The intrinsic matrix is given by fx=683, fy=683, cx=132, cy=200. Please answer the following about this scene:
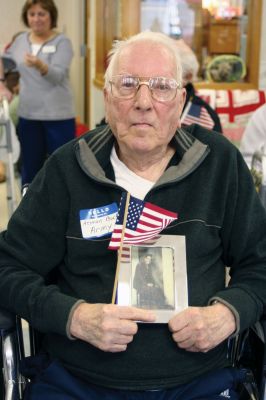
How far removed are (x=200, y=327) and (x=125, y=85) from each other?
62 centimetres

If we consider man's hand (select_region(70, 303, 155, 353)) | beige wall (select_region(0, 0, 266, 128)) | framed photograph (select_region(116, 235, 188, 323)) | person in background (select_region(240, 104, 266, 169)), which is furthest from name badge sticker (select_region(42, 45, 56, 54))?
man's hand (select_region(70, 303, 155, 353))

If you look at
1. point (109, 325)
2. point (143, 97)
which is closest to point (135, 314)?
point (109, 325)

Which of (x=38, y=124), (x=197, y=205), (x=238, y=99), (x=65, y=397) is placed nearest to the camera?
(x=65, y=397)

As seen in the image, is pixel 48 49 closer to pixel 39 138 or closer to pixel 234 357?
pixel 39 138

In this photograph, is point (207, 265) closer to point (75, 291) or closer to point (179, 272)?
point (179, 272)

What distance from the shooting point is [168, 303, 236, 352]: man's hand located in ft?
5.07

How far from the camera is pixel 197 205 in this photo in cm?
169

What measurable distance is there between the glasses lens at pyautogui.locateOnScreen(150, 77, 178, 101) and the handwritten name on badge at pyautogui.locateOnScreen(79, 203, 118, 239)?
0.31m

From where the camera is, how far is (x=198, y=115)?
3504mm

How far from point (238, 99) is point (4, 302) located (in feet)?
10.5

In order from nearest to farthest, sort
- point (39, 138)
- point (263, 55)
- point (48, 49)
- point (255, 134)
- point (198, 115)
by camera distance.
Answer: point (255, 134), point (198, 115), point (48, 49), point (39, 138), point (263, 55)

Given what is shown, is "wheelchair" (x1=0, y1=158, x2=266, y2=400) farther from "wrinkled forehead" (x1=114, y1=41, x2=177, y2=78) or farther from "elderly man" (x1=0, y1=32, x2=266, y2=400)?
"wrinkled forehead" (x1=114, y1=41, x2=177, y2=78)

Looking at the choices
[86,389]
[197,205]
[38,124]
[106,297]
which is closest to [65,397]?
[86,389]

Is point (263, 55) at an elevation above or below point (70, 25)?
below
